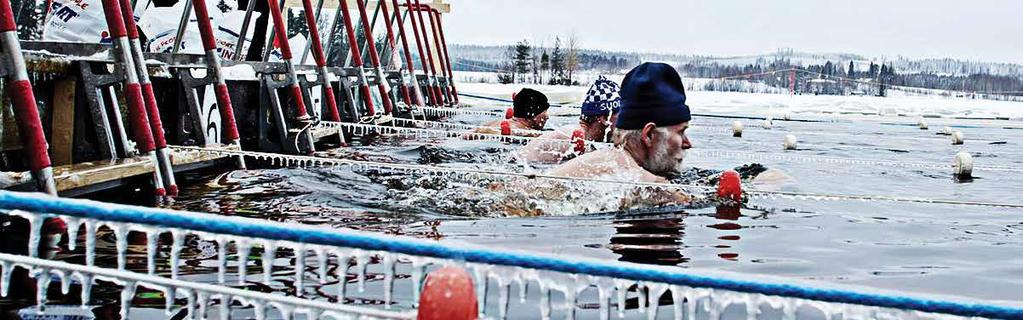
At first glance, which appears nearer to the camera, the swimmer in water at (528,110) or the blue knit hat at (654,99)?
the blue knit hat at (654,99)

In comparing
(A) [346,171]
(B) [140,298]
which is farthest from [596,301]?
(A) [346,171]

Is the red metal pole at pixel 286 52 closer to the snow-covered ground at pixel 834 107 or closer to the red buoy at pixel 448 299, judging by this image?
the red buoy at pixel 448 299

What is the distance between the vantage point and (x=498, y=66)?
10919 cm

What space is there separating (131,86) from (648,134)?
2.86 meters

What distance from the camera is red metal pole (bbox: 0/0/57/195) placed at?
163 inches

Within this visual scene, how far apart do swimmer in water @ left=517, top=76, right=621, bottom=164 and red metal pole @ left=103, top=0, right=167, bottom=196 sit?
3.59 metres

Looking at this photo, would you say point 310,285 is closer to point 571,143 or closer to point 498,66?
point 571,143

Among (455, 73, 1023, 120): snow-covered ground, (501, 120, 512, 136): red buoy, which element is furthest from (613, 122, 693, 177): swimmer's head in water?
(455, 73, 1023, 120): snow-covered ground

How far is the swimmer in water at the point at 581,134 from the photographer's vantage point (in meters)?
8.23

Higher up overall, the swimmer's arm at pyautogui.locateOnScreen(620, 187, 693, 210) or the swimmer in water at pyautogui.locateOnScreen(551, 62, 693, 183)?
the swimmer in water at pyautogui.locateOnScreen(551, 62, 693, 183)

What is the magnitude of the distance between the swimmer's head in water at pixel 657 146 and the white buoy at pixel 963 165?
432 centimetres

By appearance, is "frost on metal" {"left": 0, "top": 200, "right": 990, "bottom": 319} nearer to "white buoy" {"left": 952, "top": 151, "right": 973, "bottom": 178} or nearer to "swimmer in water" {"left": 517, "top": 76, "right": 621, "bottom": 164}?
"swimmer in water" {"left": 517, "top": 76, "right": 621, "bottom": 164}

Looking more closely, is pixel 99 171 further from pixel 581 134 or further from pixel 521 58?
pixel 521 58

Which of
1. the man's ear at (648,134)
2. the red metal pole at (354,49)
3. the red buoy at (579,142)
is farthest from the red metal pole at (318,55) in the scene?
the man's ear at (648,134)
